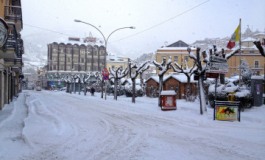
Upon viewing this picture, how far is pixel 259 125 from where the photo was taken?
1577 centimetres

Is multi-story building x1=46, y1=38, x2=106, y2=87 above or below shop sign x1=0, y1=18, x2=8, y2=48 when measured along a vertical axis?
above

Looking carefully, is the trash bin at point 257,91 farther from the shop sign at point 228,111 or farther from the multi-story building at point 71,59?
the multi-story building at point 71,59

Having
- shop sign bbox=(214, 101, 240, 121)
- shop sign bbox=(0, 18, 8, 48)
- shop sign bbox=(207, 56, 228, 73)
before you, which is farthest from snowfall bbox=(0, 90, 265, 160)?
shop sign bbox=(207, 56, 228, 73)

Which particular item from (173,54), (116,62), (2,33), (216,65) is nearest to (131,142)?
(2,33)

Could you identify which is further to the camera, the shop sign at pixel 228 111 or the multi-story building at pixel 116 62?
the multi-story building at pixel 116 62

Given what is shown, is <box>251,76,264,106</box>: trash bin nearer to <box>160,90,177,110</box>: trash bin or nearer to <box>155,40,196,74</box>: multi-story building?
<box>160,90,177,110</box>: trash bin

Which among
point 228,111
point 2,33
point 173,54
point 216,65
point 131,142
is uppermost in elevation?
point 173,54

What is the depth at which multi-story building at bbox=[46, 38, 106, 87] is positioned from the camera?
11800 cm

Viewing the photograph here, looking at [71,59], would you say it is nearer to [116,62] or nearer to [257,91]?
[116,62]

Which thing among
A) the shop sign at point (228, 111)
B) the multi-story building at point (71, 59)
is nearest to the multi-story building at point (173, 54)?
the multi-story building at point (71, 59)

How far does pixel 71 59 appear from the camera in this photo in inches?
4742

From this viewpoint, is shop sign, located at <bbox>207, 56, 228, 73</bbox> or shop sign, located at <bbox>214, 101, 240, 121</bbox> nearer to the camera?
shop sign, located at <bbox>214, 101, 240, 121</bbox>

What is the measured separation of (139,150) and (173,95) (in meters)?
Answer: 14.4

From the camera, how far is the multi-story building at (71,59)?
11800cm
